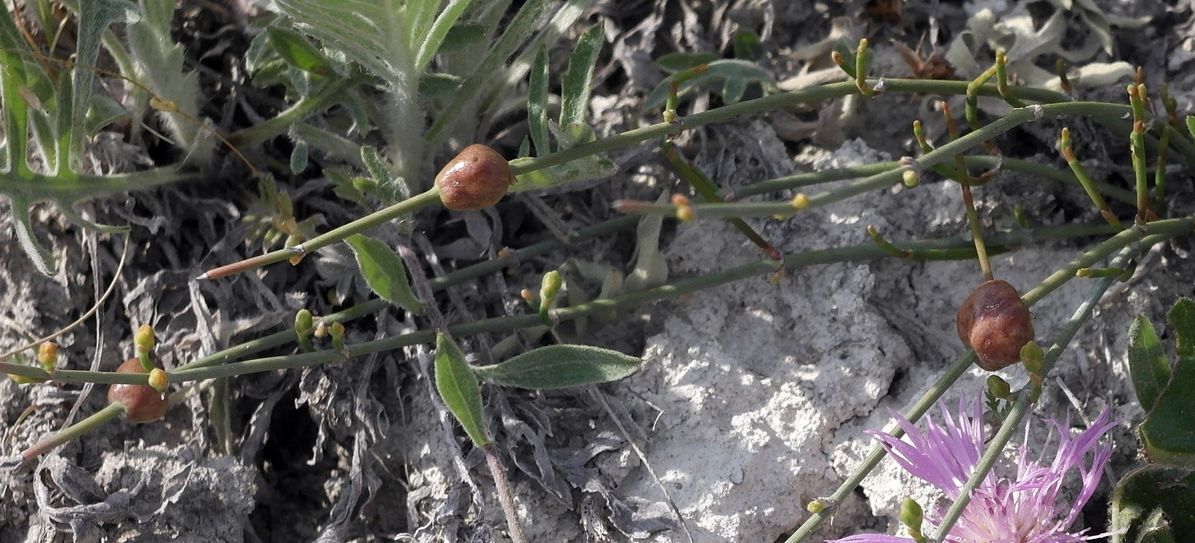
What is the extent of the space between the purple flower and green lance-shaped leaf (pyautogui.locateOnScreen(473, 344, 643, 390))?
0.39 m

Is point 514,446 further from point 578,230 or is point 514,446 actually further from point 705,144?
point 705,144

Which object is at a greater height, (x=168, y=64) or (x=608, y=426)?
(x=168, y=64)

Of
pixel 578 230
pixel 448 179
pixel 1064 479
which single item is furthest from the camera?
pixel 578 230

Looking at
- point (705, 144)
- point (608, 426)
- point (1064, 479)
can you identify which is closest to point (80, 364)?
point (608, 426)

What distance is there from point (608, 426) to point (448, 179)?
53 centimetres

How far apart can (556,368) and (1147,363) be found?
0.83 metres

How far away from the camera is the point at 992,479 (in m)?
1.44

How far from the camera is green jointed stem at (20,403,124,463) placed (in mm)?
1360

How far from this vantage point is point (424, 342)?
5.24 ft

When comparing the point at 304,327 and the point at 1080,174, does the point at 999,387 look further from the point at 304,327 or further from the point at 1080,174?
the point at 304,327

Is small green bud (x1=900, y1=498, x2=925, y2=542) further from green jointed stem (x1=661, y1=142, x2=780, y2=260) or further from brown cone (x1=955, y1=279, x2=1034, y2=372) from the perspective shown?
green jointed stem (x1=661, y1=142, x2=780, y2=260)

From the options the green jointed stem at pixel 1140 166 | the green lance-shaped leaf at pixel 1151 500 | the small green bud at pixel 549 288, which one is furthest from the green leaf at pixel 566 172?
the green lance-shaped leaf at pixel 1151 500

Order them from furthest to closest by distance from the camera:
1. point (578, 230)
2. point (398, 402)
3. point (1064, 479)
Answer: point (578, 230) → point (398, 402) → point (1064, 479)

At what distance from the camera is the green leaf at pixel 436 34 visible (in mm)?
1417
